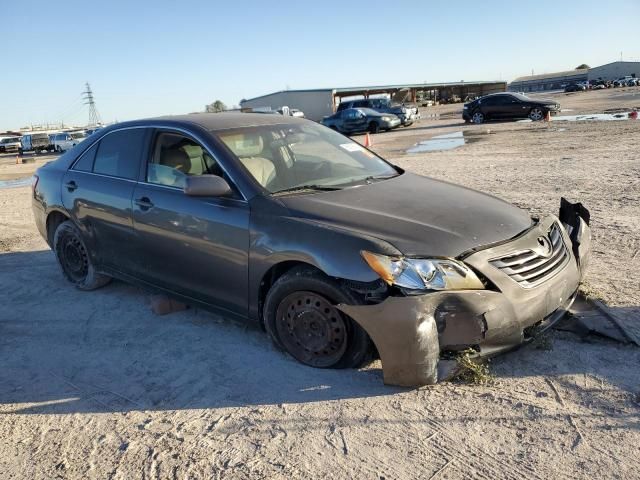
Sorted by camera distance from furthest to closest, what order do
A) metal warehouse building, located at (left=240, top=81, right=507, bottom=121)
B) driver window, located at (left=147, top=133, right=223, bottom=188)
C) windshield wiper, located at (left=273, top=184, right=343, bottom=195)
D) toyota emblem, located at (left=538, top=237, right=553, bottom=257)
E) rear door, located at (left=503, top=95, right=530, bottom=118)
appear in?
1. metal warehouse building, located at (left=240, top=81, right=507, bottom=121)
2. rear door, located at (left=503, top=95, right=530, bottom=118)
3. driver window, located at (left=147, top=133, right=223, bottom=188)
4. windshield wiper, located at (left=273, top=184, right=343, bottom=195)
5. toyota emblem, located at (left=538, top=237, right=553, bottom=257)

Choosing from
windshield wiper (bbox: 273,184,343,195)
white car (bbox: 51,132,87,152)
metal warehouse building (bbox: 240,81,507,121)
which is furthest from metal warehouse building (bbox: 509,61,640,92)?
windshield wiper (bbox: 273,184,343,195)

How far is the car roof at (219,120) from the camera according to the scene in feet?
14.6

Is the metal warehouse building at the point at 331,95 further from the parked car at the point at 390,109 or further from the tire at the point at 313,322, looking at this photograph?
the tire at the point at 313,322

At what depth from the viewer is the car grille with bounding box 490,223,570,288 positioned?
3301 millimetres

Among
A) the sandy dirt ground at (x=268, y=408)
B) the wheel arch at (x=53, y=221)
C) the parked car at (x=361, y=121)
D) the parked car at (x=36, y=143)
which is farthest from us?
the parked car at (x=36, y=143)

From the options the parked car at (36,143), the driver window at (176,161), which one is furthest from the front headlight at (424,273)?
the parked car at (36,143)

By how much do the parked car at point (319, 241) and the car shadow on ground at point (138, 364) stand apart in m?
0.18

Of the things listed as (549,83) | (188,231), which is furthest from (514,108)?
(549,83)

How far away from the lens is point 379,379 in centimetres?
344

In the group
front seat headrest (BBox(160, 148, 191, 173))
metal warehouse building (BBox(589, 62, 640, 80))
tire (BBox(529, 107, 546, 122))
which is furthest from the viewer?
metal warehouse building (BBox(589, 62, 640, 80))

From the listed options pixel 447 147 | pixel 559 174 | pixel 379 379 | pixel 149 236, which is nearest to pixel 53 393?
pixel 149 236

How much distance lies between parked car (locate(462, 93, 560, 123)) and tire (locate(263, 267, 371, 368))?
2558 centimetres

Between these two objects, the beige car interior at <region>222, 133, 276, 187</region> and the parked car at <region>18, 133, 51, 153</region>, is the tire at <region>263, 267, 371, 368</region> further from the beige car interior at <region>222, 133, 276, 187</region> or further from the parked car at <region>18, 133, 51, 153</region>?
the parked car at <region>18, 133, 51, 153</region>

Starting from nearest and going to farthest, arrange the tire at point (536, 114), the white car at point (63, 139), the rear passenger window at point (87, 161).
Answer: the rear passenger window at point (87, 161) < the tire at point (536, 114) < the white car at point (63, 139)
